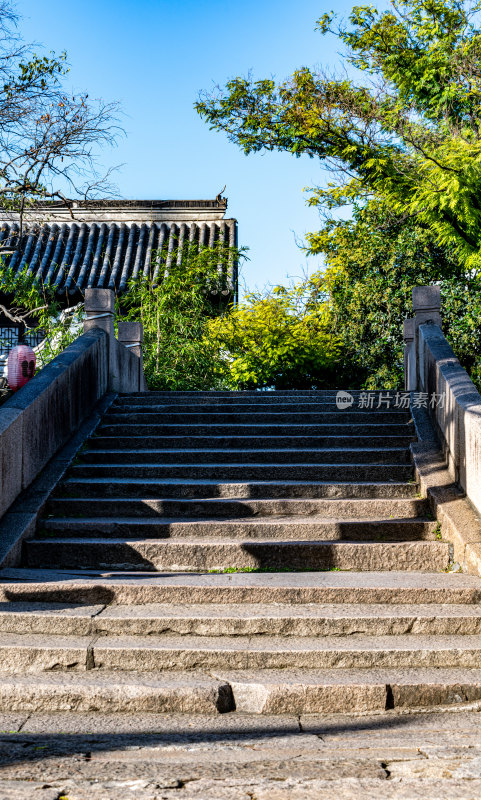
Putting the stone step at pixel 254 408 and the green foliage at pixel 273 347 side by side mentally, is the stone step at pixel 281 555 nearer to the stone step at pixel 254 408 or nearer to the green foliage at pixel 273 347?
the stone step at pixel 254 408

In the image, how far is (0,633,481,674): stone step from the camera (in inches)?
149

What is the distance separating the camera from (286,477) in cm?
625

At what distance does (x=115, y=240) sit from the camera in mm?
18750

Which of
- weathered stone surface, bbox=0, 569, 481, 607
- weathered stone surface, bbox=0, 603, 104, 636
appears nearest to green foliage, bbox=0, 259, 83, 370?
weathered stone surface, bbox=0, 569, 481, 607

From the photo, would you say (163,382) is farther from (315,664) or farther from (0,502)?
(315,664)

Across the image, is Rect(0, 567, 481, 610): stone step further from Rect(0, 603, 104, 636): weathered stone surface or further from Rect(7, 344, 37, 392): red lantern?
Rect(7, 344, 37, 392): red lantern

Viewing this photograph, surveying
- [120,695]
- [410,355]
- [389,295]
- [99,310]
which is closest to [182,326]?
[99,310]

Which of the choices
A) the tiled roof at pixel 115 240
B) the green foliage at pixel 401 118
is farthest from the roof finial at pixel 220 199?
the green foliage at pixel 401 118

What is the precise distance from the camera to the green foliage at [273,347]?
1269cm

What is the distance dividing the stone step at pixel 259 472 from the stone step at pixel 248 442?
0.58 m

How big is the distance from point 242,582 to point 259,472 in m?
1.83

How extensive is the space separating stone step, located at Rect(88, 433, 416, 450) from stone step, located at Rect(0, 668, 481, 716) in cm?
338

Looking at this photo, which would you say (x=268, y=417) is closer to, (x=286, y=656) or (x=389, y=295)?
(x=286, y=656)

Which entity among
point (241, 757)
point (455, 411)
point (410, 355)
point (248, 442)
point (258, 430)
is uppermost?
point (410, 355)
